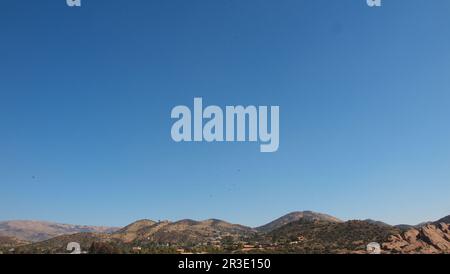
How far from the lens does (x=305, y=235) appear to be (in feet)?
615

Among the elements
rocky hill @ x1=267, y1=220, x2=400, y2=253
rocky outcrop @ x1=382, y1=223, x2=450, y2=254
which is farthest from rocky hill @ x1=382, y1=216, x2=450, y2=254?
rocky hill @ x1=267, y1=220, x2=400, y2=253

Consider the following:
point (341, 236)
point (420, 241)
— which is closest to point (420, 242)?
point (420, 241)

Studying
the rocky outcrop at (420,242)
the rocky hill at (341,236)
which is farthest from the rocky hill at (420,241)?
the rocky hill at (341,236)

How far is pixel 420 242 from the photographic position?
6855 inches

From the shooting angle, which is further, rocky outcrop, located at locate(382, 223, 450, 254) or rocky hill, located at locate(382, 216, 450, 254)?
rocky hill, located at locate(382, 216, 450, 254)

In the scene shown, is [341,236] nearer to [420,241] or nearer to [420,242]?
[420,242]

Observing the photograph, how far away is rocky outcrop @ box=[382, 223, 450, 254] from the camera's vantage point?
15212 centimetres

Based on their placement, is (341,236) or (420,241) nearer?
(341,236)

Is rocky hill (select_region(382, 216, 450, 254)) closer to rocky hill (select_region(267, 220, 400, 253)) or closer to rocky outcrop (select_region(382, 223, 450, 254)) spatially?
rocky outcrop (select_region(382, 223, 450, 254))

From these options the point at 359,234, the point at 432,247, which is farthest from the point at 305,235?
the point at 432,247
